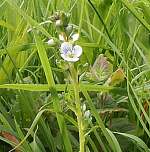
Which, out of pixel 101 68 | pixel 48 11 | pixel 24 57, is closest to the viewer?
pixel 101 68

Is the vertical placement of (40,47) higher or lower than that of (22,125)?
higher

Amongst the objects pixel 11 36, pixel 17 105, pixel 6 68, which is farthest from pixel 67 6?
pixel 17 105

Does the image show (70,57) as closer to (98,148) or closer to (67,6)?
(98,148)

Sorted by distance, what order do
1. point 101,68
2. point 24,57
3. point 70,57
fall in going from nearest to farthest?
point 70,57 → point 101,68 → point 24,57
